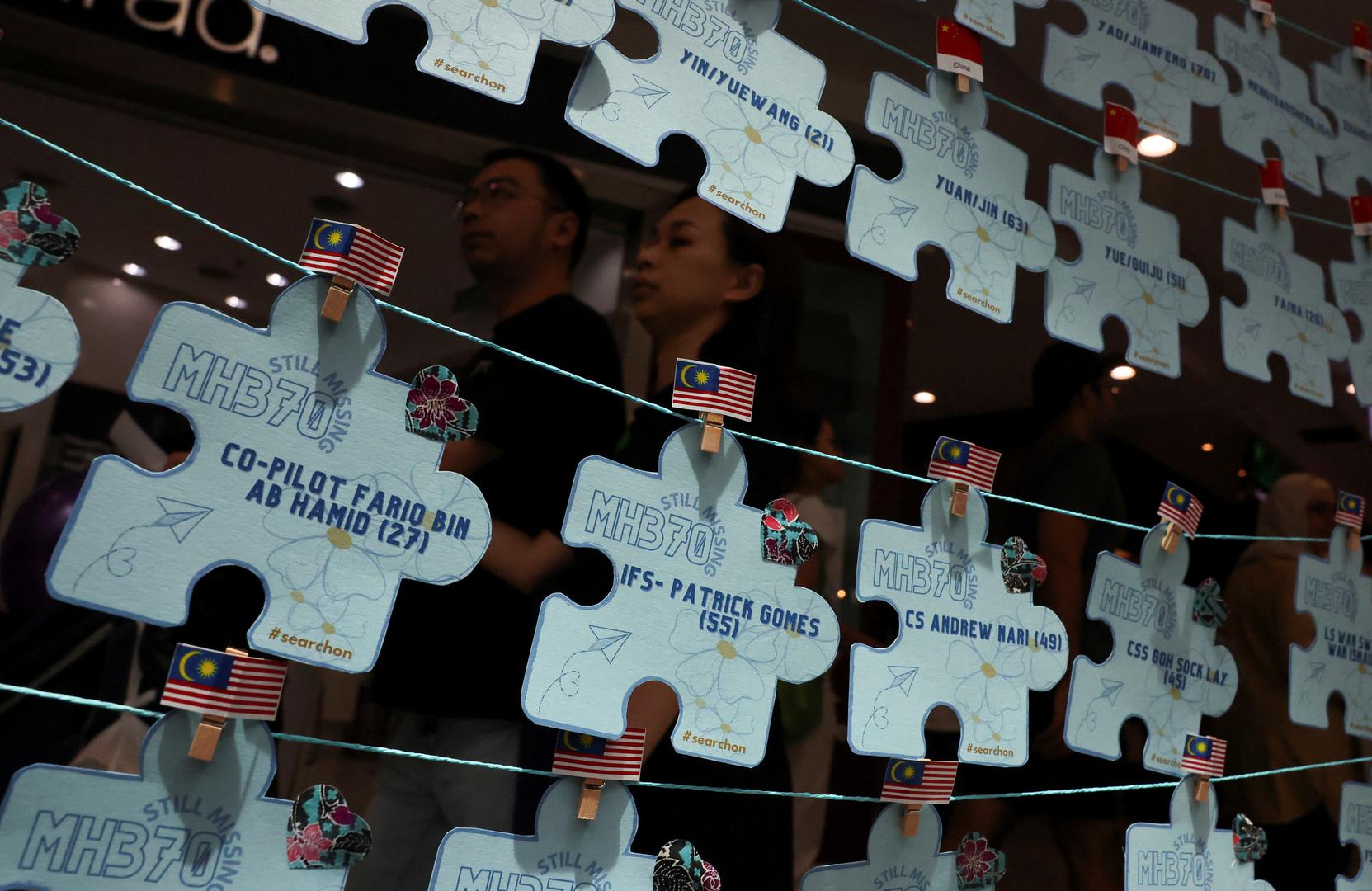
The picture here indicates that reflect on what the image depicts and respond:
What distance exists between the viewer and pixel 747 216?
0.96 meters

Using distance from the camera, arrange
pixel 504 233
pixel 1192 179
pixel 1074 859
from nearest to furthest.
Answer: pixel 504 233, pixel 1074 859, pixel 1192 179

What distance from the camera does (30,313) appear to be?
67 cm

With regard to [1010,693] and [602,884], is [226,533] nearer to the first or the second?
[602,884]

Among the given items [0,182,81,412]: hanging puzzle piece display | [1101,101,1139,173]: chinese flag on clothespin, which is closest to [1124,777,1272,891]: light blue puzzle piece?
[1101,101,1139,173]: chinese flag on clothespin

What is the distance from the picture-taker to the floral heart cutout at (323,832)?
0.73 meters

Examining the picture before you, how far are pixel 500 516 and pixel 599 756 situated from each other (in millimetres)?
216

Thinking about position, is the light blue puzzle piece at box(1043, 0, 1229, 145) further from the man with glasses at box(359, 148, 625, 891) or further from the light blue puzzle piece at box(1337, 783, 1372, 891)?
the light blue puzzle piece at box(1337, 783, 1372, 891)

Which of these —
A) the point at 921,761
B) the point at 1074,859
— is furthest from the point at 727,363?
the point at 1074,859

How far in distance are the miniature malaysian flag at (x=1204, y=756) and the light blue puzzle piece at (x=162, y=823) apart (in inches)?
36.5

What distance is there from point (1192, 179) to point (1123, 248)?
0.23m

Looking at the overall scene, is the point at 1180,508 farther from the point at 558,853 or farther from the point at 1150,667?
the point at 558,853

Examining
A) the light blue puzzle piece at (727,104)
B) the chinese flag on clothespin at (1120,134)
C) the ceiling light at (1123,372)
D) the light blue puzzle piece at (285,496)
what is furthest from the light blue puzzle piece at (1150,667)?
the light blue puzzle piece at (285,496)

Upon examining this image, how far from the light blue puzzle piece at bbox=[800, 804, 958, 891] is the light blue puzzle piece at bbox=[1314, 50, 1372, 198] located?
46.3 inches

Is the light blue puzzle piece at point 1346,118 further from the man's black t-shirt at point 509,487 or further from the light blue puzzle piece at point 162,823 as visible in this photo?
the light blue puzzle piece at point 162,823
